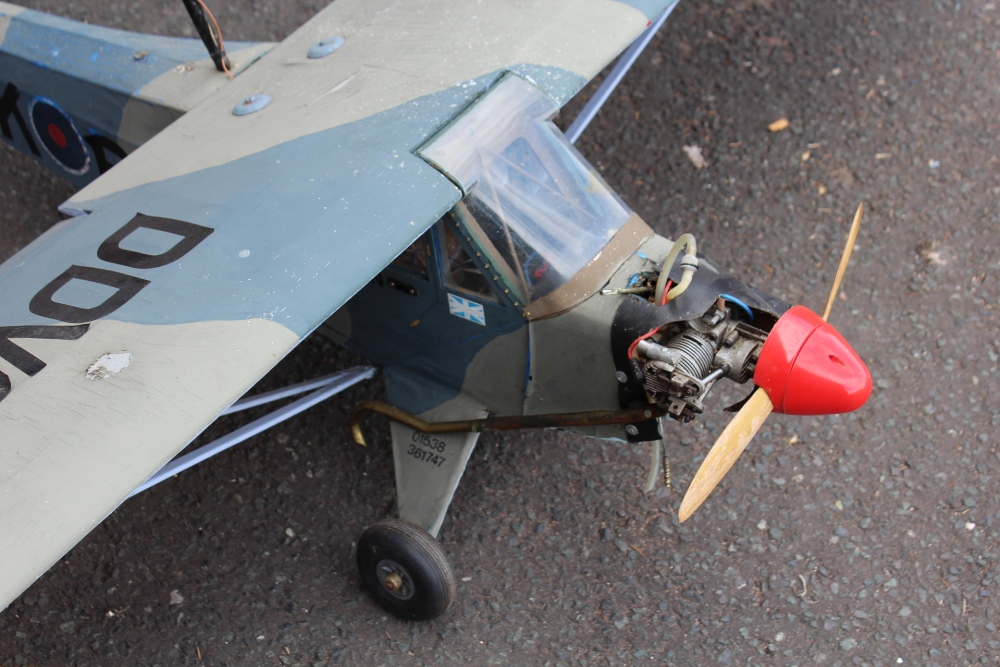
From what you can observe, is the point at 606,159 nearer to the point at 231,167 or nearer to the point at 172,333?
the point at 231,167

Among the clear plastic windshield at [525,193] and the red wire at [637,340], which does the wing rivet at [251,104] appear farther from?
the red wire at [637,340]

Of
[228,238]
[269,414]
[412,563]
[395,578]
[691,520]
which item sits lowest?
[691,520]

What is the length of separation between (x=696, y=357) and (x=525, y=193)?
1012 mm

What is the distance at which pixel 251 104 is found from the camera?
13.5 ft

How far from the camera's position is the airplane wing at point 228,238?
2650mm

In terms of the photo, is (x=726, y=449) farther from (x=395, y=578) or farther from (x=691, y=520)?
(x=395, y=578)

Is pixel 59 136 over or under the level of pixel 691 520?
over

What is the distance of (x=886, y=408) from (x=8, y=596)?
4.38m

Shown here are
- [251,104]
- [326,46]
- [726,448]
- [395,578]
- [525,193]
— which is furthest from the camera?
[326,46]

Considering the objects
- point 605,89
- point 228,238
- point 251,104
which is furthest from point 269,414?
point 605,89

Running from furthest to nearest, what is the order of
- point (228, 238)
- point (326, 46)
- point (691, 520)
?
point (691, 520), point (326, 46), point (228, 238)

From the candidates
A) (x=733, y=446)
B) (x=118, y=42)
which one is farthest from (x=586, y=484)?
(x=118, y=42)

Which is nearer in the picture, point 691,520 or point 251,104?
point 251,104

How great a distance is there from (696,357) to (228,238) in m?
1.82
